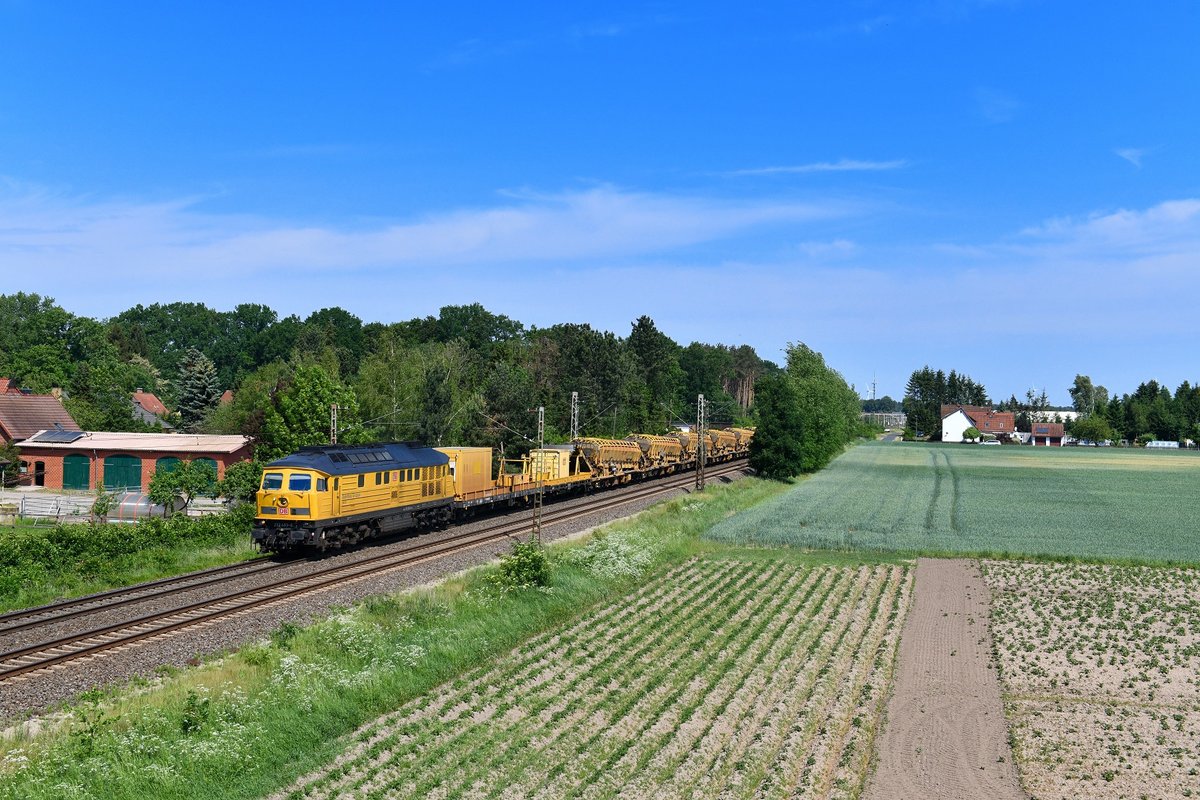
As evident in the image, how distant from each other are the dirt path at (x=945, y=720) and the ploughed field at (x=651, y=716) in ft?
1.61

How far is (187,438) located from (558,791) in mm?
60435

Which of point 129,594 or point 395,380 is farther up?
point 395,380

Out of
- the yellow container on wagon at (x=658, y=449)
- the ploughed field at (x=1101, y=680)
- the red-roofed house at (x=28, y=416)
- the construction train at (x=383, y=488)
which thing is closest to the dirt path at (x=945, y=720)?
the ploughed field at (x=1101, y=680)

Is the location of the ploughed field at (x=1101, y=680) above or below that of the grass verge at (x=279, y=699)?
below

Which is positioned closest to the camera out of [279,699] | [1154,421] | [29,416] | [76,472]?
[279,699]

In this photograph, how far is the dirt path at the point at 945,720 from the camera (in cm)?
1548

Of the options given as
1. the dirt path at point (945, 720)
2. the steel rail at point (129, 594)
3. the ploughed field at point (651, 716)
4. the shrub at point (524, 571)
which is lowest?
the dirt path at point (945, 720)

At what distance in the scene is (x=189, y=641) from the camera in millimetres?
22719

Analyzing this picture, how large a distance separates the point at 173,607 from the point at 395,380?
52.3 metres

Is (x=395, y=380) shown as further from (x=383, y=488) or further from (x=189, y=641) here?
(x=189, y=641)

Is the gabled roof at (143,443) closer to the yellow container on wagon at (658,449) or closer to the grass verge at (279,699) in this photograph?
the yellow container on wagon at (658,449)

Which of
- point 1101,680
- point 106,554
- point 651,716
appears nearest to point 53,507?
point 106,554

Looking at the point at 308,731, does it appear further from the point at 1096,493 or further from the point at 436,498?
the point at 1096,493

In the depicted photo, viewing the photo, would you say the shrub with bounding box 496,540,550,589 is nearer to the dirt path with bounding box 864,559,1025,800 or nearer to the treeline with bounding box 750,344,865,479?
the dirt path with bounding box 864,559,1025,800
